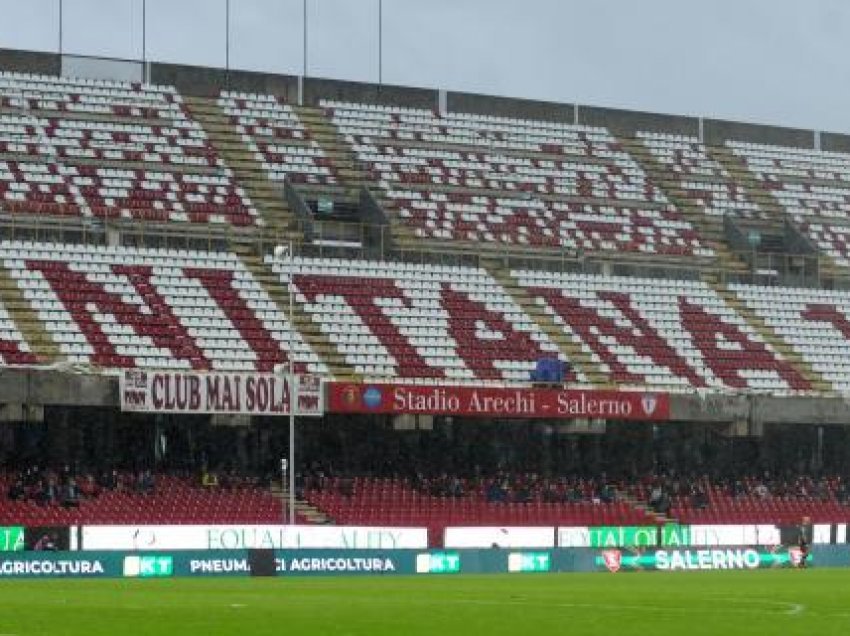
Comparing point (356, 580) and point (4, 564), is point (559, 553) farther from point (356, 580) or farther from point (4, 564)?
point (4, 564)

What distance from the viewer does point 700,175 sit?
100125 mm

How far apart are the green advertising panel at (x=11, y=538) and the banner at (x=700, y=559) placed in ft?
57.2

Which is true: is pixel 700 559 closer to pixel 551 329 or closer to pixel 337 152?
pixel 551 329

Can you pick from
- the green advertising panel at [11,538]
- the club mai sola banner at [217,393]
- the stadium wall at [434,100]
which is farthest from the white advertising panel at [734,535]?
the stadium wall at [434,100]

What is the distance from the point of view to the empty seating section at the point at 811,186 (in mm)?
99000

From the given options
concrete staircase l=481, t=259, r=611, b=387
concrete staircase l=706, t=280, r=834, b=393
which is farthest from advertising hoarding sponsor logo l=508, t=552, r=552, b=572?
concrete staircase l=706, t=280, r=834, b=393

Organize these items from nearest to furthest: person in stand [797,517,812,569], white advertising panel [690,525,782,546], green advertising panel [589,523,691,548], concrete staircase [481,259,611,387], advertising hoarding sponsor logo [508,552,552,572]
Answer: advertising hoarding sponsor logo [508,552,552,572] → person in stand [797,517,812,569] → green advertising panel [589,523,691,548] → white advertising panel [690,525,782,546] → concrete staircase [481,259,611,387]

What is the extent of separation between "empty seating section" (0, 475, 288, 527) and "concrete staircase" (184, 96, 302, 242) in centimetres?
1444

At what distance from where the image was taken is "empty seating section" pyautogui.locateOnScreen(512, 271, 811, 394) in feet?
278

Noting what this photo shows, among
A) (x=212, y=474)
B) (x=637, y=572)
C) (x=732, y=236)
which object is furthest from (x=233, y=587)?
(x=732, y=236)

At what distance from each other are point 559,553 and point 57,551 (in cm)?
1650

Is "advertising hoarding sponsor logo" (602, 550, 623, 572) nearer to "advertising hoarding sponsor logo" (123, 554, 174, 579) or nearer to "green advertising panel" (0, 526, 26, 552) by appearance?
"advertising hoarding sponsor logo" (123, 554, 174, 579)

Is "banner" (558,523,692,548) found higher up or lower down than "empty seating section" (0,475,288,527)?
lower down

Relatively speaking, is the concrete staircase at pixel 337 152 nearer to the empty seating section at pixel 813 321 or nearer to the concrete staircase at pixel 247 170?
the concrete staircase at pixel 247 170
